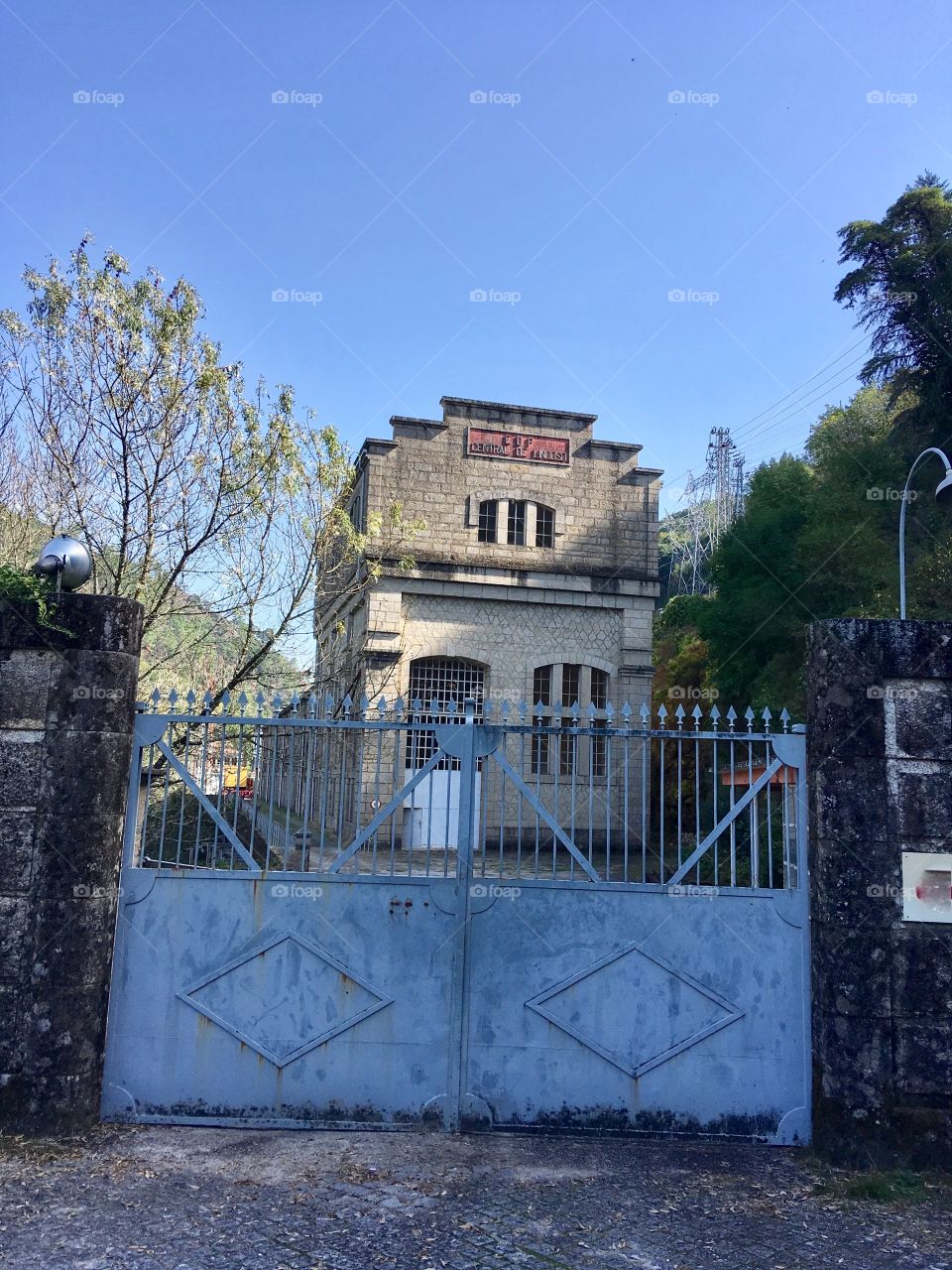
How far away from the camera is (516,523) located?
61.1 feet

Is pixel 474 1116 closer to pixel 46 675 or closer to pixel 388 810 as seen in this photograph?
pixel 388 810

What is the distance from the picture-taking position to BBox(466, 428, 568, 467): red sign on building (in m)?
18.5

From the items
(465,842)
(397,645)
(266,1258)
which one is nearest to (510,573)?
(397,645)

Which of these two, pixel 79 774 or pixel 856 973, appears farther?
pixel 79 774

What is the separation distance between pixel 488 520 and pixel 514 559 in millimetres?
966

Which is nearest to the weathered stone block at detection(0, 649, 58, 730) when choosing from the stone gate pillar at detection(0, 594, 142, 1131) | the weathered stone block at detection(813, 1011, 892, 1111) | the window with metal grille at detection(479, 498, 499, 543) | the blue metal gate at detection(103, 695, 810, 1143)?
the stone gate pillar at detection(0, 594, 142, 1131)

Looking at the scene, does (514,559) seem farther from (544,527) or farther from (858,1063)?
(858,1063)

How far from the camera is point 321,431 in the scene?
10383 millimetres

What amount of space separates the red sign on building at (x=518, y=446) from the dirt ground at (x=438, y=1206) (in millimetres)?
14876

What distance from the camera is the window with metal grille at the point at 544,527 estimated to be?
18.7m

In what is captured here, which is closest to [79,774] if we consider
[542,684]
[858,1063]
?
[858,1063]

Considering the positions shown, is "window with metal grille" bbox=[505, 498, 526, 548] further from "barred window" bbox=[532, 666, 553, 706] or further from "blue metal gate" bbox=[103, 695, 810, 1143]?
"blue metal gate" bbox=[103, 695, 810, 1143]

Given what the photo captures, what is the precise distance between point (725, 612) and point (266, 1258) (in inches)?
803

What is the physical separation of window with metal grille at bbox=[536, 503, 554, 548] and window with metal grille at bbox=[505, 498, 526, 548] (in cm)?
30
